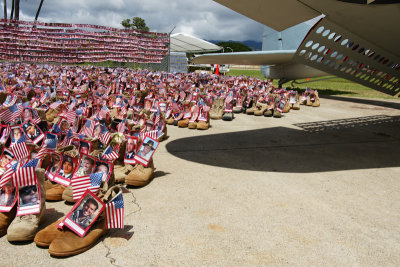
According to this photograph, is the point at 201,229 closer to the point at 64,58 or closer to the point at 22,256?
the point at 22,256

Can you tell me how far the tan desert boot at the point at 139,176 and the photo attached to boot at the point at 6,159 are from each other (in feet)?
3.23

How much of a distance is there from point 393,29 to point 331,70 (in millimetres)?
1316

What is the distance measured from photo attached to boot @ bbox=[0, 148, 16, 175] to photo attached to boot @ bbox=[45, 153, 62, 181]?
0.29 m

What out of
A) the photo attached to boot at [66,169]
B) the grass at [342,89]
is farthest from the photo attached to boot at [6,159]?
the grass at [342,89]

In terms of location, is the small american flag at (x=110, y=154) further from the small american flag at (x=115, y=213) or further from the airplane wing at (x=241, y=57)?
the airplane wing at (x=241, y=57)

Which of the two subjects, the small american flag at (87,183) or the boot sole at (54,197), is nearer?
the small american flag at (87,183)

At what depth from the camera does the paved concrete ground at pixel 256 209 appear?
1747mm

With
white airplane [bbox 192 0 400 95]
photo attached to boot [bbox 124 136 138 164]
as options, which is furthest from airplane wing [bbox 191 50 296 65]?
photo attached to boot [bbox 124 136 138 164]

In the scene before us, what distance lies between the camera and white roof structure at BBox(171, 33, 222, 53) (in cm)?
3331

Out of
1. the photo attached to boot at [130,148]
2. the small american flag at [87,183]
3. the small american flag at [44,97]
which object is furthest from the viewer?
the small american flag at [44,97]

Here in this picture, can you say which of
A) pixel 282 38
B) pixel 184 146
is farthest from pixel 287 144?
pixel 282 38

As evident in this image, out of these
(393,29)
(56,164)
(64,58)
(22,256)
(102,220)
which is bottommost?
(22,256)

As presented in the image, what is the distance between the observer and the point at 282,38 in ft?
43.1

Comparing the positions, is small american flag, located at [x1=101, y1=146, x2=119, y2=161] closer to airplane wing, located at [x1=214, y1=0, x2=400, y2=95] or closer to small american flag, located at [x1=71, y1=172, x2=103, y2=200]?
small american flag, located at [x1=71, y1=172, x2=103, y2=200]
